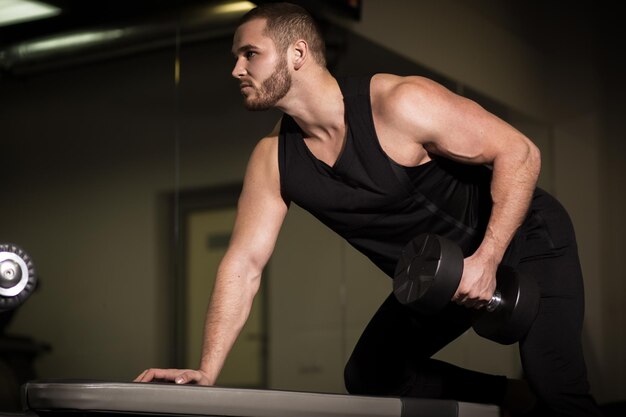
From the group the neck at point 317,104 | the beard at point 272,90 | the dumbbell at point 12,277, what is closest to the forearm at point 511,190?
the neck at point 317,104

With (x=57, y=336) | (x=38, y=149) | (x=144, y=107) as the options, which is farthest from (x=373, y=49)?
(x=57, y=336)

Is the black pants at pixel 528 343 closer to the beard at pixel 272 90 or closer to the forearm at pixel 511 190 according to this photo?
the forearm at pixel 511 190

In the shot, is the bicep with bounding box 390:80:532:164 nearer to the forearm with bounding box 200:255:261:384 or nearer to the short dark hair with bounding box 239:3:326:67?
the short dark hair with bounding box 239:3:326:67

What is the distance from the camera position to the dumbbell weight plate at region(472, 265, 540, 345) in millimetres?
2088

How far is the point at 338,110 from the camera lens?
2.43 m

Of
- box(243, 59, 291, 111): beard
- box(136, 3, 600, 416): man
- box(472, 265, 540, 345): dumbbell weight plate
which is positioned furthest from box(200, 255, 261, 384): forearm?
box(472, 265, 540, 345): dumbbell weight plate

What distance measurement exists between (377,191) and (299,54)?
421mm

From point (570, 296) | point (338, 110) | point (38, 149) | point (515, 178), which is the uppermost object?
point (38, 149)

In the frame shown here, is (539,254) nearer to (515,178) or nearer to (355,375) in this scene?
(515,178)

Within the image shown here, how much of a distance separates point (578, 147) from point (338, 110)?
310 centimetres

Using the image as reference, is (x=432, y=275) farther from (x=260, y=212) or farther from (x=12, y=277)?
(x=12, y=277)

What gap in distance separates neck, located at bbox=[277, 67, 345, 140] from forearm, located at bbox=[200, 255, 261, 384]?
404 millimetres

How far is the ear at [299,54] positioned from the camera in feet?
8.06

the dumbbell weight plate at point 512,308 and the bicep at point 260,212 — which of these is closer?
the dumbbell weight plate at point 512,308
